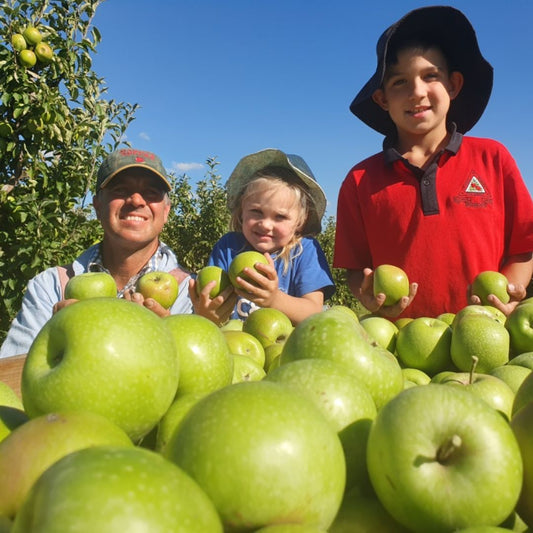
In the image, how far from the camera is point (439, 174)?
4027mm

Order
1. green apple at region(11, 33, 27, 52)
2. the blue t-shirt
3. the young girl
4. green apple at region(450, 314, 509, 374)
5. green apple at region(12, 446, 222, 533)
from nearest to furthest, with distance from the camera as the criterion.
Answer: green apple at region(12, 446, 222, 533)
green apple at region(450, 314, 509, 374)
the young girl
the blue t-shirt
green apple at region(11, 33, 27, 52)

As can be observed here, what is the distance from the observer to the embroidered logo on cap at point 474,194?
12.9ft

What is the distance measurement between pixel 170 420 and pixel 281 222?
3.11m

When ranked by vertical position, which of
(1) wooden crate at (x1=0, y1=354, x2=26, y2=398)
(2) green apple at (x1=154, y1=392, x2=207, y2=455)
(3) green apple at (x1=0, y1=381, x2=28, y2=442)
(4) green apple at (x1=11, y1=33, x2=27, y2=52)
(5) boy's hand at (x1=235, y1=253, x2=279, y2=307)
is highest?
(4) green apple at (x1=11, y1=33, x2=27, y2=52)

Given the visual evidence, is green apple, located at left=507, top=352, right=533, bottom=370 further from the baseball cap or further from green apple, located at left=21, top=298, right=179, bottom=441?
the baseball cap

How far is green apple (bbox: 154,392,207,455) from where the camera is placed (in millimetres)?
1188

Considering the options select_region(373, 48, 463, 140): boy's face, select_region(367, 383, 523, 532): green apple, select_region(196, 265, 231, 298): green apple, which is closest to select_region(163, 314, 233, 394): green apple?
select_region(367, 383, 523, 532): green apple

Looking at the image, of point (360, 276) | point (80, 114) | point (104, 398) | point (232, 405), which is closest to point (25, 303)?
point (360, 276)

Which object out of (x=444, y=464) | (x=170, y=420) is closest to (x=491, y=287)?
(x=444, y=464)

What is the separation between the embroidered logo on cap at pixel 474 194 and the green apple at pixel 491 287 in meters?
0.87

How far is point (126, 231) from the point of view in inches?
155

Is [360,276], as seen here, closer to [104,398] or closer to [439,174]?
[439,174]

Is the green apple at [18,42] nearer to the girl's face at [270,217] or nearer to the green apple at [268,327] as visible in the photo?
the girl's face at [270,217]

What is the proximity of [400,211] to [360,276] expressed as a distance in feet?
2.26
